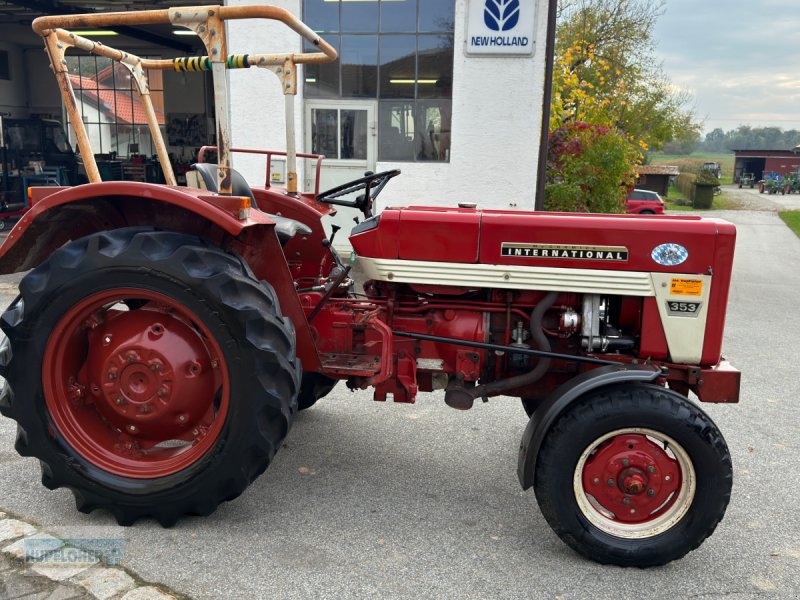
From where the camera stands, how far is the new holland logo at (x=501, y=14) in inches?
328

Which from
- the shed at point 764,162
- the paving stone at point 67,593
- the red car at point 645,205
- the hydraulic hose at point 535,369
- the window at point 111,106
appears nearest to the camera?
the paving stone at point 67,593

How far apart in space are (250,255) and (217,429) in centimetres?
76

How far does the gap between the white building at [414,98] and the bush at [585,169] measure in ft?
4.39

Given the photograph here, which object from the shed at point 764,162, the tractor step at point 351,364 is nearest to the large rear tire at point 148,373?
the tractor step at point 351,364

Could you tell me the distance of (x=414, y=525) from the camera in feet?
9.25

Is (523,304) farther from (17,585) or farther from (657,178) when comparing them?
(657,178)

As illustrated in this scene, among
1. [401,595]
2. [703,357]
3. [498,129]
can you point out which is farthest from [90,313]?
[498,129]

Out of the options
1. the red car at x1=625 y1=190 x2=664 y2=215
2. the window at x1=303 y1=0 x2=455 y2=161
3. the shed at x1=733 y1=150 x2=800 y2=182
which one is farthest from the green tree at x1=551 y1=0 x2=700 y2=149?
the shed at x1=733 y1=150 x2=800 y2=182

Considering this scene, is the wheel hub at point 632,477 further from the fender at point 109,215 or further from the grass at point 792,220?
the grass at point 792,220

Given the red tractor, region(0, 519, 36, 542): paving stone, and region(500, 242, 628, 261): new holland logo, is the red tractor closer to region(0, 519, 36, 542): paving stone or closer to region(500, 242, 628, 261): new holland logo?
region(500, 242, 628, 261): new holland logo

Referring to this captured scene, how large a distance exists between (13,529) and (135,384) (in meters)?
0.73

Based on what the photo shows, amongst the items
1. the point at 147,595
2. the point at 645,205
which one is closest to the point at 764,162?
the point at 645,205

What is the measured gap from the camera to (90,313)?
271 cm

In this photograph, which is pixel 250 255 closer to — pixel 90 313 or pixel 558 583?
pixel 90 313
